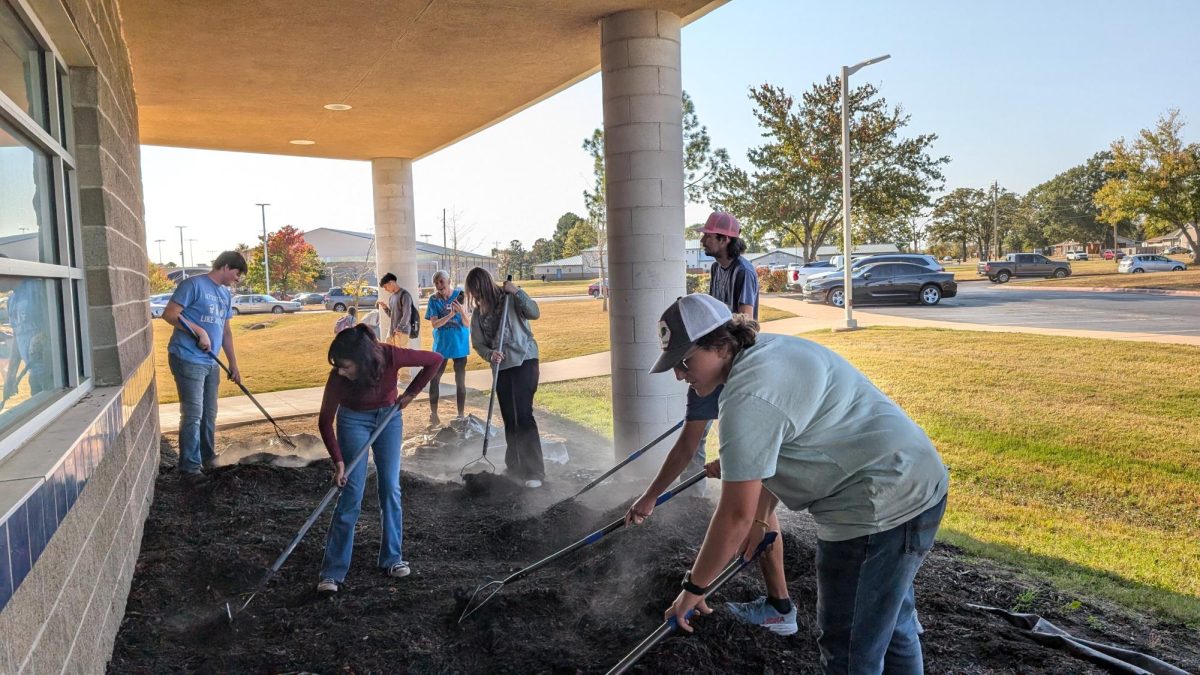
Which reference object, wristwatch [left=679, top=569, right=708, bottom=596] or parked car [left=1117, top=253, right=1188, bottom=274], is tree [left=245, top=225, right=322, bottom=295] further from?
wristwatch [left=679, top=569, right=708, bottom=596]

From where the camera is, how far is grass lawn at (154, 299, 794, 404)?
15.9 meters

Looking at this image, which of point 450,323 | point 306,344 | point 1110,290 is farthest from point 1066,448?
point 306,344

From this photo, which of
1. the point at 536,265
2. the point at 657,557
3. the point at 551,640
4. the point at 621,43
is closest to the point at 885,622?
the point at 551,640

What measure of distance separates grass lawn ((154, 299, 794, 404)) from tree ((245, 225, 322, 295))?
1334 cm

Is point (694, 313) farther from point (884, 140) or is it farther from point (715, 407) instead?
point (884, 140)

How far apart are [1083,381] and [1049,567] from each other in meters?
6.03

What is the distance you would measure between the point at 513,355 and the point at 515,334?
0.16 m

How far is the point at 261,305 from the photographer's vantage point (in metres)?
37.3

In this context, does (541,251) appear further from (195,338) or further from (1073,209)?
(195,338)

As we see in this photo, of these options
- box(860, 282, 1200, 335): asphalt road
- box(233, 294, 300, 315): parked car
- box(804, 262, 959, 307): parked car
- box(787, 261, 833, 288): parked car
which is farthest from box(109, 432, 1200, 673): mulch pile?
box(233, 294, 300, 315): parked car

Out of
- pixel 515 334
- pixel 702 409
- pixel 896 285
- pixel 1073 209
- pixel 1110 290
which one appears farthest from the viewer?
pixel 1073 209

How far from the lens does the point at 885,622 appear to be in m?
2.37

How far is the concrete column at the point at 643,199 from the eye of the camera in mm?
6012

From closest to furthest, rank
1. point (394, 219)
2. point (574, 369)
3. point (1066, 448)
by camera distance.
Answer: point (1066, 448) < point (394, 219) < point (574, 369)
